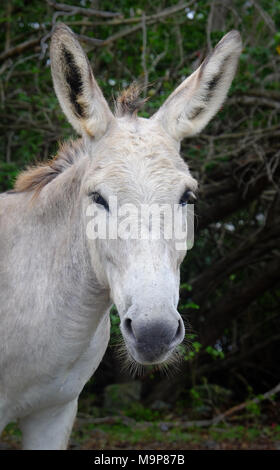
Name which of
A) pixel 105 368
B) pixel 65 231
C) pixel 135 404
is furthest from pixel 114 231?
pixel 105 368

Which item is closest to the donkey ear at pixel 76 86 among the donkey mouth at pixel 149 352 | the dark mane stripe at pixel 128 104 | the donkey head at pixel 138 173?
the donkey head at pixel 138 173

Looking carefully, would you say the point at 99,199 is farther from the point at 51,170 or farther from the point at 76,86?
the point at 51,170

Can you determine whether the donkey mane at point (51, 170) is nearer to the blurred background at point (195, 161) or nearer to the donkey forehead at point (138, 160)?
the donkey forehead at point (138, 160)

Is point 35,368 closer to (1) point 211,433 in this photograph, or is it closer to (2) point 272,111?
(1) point 211,433

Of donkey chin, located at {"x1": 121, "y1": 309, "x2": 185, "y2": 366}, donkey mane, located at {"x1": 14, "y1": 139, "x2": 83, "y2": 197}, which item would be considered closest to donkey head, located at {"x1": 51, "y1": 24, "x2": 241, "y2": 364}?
donkey chin, located at {"x1": 121, "y1": 309, "x2": 185, "y2": 366}

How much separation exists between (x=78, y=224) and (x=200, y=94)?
0.96 metres

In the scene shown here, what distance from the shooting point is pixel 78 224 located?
302 centimetres

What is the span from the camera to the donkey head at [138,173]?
231 cm

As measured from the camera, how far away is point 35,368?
3.07 metres

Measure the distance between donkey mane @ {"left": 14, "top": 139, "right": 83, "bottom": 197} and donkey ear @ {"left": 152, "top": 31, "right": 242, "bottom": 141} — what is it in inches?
22.0

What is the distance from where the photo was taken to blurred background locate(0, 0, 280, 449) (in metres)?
5.56

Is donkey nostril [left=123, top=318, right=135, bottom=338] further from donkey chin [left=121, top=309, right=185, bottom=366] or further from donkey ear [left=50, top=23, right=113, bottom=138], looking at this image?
donkey ear [left=50, top=23, right=113, bottom=138]

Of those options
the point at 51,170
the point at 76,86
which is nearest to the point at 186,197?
the point at 76,86

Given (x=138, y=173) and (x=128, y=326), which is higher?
(x=138, y=173)
